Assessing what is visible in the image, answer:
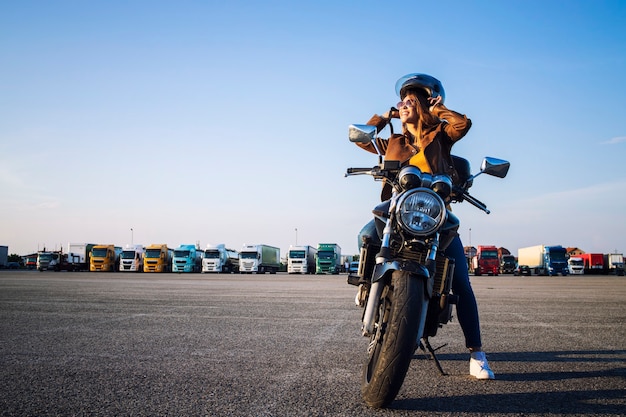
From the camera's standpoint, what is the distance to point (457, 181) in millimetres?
3986

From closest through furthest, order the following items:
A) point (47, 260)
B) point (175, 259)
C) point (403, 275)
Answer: point (403, 275) → point (175, 259) → point (47, 260)

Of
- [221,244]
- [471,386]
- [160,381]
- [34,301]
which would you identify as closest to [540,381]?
[471,386]

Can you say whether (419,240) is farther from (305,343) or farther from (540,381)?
(305,343)

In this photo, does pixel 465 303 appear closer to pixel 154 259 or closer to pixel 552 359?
pixel 552 359

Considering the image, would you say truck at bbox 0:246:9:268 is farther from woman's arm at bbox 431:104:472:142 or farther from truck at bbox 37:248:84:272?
woman's arm at bbox 431:104:472:142

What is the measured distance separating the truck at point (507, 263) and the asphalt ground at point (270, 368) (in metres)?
50.0

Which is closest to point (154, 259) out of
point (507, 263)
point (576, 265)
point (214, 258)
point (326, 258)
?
point (214, 258)

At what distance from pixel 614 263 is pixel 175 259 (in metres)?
48.1

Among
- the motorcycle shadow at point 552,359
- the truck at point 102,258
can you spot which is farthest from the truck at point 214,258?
the motorcycle shadow at point 552,359

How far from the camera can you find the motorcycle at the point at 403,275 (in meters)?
2.84

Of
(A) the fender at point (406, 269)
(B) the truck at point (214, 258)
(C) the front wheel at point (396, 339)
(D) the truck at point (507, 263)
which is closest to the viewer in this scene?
(C) the front wheel at point (396, 339)

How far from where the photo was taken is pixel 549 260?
48344mm

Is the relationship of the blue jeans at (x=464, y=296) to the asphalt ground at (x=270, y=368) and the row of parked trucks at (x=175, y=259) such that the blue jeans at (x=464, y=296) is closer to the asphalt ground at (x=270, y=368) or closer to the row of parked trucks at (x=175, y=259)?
the asphalt ground at (x=270, y=368)

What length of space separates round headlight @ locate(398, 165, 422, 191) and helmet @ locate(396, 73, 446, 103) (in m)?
0.84
